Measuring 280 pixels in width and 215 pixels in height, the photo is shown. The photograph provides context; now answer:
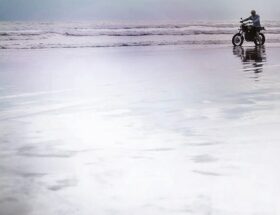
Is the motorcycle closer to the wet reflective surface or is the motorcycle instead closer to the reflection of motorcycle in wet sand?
the reflection of motorcycle in wet sand

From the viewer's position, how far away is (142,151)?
11.0 feet

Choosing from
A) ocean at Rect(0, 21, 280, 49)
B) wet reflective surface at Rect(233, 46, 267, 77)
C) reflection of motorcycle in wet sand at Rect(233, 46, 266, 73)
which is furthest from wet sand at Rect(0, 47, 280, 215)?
ocean at Rect(0, 21, 280, 49)

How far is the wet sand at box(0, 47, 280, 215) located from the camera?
2369 mm

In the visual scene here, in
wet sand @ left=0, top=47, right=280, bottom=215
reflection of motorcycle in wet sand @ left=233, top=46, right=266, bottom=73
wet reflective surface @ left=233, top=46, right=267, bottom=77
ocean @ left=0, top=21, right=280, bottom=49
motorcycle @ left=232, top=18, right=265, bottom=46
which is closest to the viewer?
wet sand @ left=0, top=47, right=280, bottom=215

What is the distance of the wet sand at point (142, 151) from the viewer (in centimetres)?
237

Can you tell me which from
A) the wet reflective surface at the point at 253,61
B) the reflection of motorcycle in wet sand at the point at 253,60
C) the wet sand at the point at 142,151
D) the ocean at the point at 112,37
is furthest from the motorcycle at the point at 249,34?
the wet sand at the point at 142,151

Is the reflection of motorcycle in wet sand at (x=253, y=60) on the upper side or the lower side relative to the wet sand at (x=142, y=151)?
lower

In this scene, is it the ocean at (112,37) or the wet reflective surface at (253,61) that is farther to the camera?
the ocean at (112,37)

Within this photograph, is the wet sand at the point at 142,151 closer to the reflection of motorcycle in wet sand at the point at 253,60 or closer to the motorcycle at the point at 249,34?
the reflection of motorcycle in wet sand at the point at 253,60

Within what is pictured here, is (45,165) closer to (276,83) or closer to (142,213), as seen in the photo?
(142,213)

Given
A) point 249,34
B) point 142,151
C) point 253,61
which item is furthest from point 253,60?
point 142,151

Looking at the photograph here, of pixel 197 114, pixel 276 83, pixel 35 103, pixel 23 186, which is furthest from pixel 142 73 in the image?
pixel 23 186

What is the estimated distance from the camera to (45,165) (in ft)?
10.1

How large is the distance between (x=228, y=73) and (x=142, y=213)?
697 centimetres
